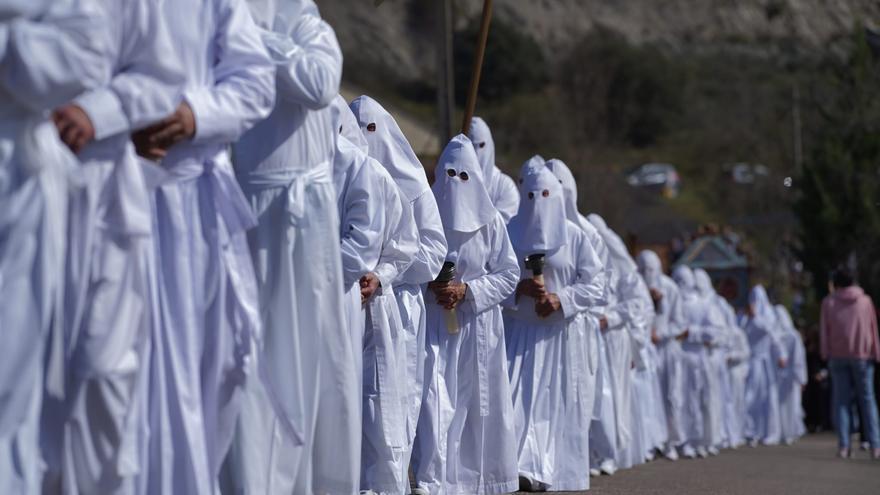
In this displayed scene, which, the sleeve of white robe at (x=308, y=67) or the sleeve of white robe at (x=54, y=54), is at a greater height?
the sleeve of white robe at (x=308, y=67)

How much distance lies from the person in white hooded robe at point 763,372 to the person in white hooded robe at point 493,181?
45.7 ft

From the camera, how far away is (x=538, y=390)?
46.1 ft

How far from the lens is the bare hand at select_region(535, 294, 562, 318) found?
550 inches

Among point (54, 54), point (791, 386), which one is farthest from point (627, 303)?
point (54, 54)

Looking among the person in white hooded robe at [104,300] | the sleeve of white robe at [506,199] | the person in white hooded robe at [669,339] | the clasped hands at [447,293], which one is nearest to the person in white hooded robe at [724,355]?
the person in white hooded robe at [669,339]

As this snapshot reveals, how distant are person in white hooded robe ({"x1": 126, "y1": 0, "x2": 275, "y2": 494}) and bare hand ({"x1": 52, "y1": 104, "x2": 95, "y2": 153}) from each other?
1.51 feet

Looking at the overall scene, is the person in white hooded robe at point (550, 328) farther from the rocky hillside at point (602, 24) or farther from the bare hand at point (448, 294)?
the rocky hillside at point (602, 24)

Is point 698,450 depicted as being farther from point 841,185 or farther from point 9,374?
point 841,185

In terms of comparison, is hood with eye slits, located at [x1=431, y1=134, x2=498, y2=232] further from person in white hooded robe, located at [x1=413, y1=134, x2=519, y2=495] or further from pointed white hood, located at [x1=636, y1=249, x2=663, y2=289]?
pointed white hood, located at [x1=636, y1=249, x2=663, y2=289]

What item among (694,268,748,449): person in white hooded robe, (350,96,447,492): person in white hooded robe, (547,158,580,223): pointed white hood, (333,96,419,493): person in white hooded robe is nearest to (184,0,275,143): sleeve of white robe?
(333,96,419,493): person in white hooded robe

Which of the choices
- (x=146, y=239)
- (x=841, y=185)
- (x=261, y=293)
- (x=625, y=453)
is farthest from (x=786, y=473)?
(x=841, y=185)

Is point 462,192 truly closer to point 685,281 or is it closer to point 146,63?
point 146,63

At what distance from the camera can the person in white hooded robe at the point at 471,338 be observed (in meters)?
12.0

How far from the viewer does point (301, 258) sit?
7566 mm
